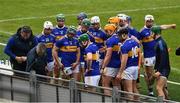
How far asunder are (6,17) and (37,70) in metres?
16.3

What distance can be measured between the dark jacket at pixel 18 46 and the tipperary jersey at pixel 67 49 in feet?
2.82

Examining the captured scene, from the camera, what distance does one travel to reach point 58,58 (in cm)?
1652

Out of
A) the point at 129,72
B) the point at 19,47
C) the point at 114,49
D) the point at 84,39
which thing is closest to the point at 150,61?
the point at 114,49

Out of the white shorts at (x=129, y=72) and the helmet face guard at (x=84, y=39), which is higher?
the helmet face guard at (x=84, y=39)

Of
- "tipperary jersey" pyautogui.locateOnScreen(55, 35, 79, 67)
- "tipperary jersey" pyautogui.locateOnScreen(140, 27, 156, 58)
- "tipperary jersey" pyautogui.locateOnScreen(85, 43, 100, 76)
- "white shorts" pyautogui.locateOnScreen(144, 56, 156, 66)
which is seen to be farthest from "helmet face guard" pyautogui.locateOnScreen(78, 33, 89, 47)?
"white shorts" pyautogui.locateOnScreen(144, 56, 156, 66)

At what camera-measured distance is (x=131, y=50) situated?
49.1ft

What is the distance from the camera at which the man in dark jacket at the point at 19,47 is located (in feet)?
51.0

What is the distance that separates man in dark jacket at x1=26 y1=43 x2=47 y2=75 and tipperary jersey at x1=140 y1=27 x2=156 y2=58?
3.39 metres

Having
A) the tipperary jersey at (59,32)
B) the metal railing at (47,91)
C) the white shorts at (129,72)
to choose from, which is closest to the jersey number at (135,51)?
the white shorts at (129,72)

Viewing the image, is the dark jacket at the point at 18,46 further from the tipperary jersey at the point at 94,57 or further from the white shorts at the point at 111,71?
the white shorts at the point at 111,71

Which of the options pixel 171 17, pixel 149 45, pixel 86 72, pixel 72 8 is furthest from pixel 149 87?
pixel 72 8

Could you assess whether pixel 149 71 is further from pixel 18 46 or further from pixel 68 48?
pixel 18 46

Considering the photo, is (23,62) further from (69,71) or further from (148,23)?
(148,23)

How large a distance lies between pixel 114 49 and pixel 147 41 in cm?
191
